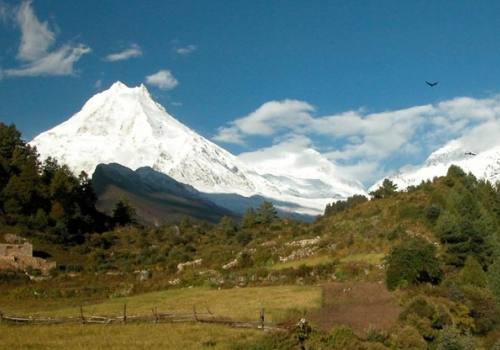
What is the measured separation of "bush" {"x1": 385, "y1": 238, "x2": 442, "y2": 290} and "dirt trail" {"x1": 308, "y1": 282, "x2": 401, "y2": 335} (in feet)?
3.78

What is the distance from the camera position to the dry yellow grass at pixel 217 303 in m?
36.6

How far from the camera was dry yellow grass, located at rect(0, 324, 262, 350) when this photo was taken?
2686 cm

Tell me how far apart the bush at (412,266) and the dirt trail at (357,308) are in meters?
1.15

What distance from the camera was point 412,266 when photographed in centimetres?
4094

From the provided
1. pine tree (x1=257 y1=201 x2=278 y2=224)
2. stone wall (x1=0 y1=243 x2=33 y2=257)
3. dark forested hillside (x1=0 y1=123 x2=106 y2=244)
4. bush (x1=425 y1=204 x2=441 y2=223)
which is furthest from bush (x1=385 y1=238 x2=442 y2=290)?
pine tree (x1=257 y1=201 x2=278 y2=224)

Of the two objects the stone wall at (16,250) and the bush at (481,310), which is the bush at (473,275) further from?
the stone wall at (16,250)

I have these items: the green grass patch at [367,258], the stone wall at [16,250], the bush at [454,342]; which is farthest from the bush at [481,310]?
the stone wall at [16,250]

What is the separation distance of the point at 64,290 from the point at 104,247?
32.9 meters

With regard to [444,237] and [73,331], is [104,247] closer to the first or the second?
[444,237]

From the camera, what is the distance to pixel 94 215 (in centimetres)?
10050

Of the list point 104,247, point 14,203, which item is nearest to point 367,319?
point 104,247

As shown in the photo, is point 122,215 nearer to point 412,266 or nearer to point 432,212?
point 432,212

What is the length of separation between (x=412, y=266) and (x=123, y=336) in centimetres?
2023

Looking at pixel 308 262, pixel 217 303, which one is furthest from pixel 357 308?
pixel 308 262
